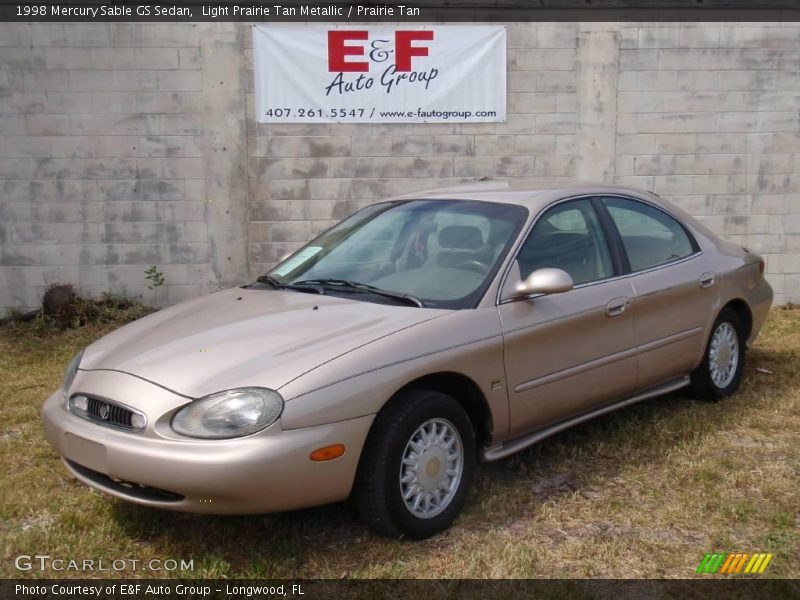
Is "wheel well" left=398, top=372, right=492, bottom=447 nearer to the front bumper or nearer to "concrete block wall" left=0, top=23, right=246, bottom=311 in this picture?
the front bumper

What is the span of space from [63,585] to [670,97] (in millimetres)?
7571

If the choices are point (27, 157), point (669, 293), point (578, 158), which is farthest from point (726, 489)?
point (27, 157)

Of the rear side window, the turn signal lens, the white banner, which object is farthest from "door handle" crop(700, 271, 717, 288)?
the white banner

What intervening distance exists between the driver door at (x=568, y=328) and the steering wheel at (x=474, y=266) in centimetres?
13

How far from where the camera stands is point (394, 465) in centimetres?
334

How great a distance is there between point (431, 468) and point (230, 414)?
3.01ft

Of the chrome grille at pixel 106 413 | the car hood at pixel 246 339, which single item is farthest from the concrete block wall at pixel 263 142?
the chrome grille at pixel 106 413

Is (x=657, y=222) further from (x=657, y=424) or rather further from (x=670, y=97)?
(x=670, y=97)

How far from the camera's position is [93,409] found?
346 centimetres

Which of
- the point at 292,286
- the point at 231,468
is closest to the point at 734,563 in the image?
the point at 231,468

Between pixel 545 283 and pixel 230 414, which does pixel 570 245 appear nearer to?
pixel 545 283

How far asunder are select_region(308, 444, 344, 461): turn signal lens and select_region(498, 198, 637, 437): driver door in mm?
993

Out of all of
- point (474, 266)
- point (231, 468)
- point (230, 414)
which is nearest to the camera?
point (231, 468)

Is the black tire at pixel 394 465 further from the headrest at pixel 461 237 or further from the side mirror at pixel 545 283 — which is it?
the headrest at pixel 461 237
